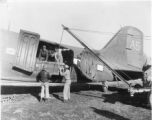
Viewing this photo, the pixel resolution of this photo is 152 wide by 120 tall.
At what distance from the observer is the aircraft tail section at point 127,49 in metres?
11.4

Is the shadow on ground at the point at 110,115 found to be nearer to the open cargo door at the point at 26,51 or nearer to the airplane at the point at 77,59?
the airplane at the point at 77,59

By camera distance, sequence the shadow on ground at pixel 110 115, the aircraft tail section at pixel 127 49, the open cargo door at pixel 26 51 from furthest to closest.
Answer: the aircraft tail section at pixel 127 49 < the open cargo door at pixel 26 51 < the shadow on ground at pixel 110 115

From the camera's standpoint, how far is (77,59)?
10508 mm

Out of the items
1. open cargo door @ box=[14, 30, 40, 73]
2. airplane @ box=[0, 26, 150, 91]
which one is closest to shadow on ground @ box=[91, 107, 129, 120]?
airplane @ box=[0, 26, 150, 91]

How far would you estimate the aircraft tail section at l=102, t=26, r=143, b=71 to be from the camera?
37.2 feet

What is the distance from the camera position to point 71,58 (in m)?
9.91

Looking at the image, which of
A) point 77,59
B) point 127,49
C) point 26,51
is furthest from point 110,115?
point 127,49

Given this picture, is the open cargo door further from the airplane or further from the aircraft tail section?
the aircraft tail section

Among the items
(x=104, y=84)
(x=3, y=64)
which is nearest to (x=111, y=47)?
(x=104, y=84)

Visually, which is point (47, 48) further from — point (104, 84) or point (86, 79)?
point (104, 84)

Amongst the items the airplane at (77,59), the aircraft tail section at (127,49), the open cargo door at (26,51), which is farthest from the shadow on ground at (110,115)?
the aircraft tail section at (127,49)

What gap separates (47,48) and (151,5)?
6.51 meters

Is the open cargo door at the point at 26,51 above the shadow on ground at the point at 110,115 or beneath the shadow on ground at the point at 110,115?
above

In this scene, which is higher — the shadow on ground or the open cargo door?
the open cargo door
